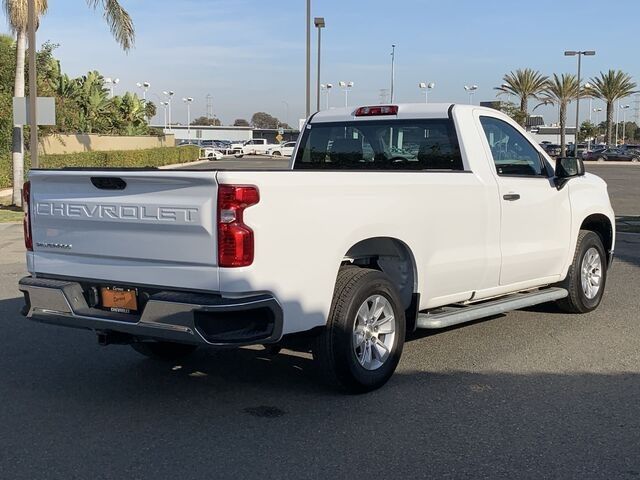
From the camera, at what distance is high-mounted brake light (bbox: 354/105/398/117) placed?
673 centimetres

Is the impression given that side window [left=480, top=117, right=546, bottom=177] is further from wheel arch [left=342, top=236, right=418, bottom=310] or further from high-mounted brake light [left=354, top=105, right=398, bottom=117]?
wheel arch [left=342, top=236, right=418, bottom=310]

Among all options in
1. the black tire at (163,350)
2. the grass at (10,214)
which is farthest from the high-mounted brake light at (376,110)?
the grass at (10,214)

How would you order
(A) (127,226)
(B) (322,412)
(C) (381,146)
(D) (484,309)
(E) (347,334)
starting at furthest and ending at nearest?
(C) (381,146), (D) (484,309), (E) (347,334), (B) (322,412), (A) (127,226)

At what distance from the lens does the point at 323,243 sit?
188 inches

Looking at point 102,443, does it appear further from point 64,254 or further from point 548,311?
point 548,311

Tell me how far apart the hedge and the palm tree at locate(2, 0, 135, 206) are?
1.57 meters

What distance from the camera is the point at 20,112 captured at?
17.7 meters

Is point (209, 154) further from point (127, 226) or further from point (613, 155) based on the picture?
point (127, 226)

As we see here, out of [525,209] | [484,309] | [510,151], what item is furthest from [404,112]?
[484,309]

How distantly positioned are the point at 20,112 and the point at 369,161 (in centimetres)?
1350

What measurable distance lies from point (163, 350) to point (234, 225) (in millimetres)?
2155

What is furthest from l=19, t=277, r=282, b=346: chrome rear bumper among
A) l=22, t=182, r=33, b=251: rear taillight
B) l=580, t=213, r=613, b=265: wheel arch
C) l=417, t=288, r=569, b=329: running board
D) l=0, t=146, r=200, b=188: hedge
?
l=0, t=146, r=200, b=188: hedge

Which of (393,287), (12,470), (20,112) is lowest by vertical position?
(12,470)

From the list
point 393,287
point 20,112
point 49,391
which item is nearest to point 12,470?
point 49,391
